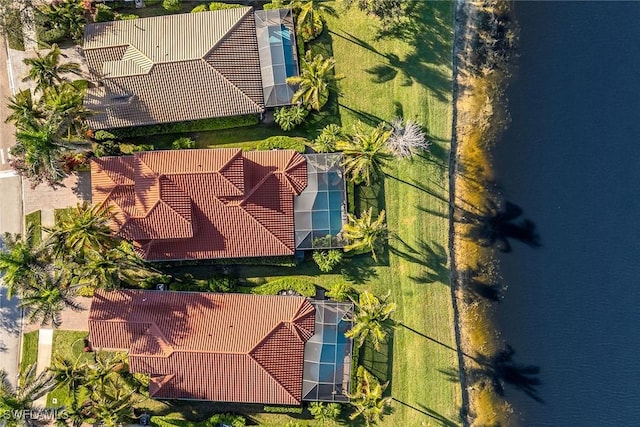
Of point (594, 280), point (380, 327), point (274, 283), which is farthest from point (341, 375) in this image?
point (594, 280)

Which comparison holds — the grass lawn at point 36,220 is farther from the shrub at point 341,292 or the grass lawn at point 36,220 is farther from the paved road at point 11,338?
the shrub at point 341,292

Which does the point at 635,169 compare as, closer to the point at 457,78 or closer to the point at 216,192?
the point at 457,78

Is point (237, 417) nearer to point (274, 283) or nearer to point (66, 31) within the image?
point (274, 283)

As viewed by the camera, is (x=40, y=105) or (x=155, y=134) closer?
(x=40, y=105)

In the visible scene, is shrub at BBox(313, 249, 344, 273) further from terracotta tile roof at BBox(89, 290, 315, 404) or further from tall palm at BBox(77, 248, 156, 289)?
tall palm at BBox(77, 248, 156, 289)

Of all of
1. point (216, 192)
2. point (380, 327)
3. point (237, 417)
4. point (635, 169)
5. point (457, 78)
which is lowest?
point (237, 417)

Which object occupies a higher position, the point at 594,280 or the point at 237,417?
the point at 594,280

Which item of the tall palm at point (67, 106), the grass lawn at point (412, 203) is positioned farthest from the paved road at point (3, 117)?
the grass lawn at point (412, 203)

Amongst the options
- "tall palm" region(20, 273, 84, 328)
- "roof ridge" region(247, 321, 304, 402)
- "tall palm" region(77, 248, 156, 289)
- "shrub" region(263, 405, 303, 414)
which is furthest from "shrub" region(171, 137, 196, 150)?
"shrub" region(263, 405, 303, 414)
